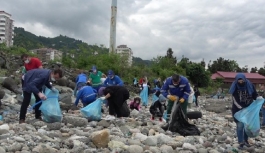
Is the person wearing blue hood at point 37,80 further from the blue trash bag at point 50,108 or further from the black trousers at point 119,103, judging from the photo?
the black trousers at point 119,103

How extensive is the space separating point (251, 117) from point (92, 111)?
3240 mm

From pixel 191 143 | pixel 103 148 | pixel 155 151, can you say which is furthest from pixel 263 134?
pixel 103 148

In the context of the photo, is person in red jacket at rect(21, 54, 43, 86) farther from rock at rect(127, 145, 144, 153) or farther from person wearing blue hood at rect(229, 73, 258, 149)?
person wearing blue hood at rect(229, 73, 258, 149)

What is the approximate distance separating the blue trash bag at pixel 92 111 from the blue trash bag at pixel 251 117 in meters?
2.95

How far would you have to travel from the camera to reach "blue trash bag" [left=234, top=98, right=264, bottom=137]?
5.57 m

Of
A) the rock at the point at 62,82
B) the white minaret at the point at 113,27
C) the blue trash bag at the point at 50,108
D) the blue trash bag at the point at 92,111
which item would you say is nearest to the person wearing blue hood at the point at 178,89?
the blue trash bag at the point at 92,111

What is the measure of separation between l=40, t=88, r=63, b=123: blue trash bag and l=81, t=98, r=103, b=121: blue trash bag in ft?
2.42

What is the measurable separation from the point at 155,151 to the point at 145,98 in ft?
31.4

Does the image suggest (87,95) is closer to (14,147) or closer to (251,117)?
(14,147)

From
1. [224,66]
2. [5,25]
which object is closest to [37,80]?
[224,66]

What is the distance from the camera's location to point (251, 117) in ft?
18.3

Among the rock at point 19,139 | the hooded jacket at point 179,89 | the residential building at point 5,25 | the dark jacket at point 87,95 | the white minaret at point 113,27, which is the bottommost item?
the rock at point 19,139

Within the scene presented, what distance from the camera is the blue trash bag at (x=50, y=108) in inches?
242

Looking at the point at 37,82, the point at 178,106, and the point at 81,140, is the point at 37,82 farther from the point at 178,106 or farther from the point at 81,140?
the point at 178,106
